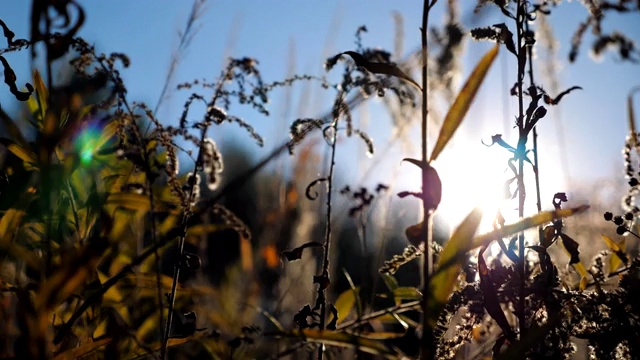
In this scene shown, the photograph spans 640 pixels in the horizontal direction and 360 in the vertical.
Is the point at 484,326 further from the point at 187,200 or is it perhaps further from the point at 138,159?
the point at 138,159

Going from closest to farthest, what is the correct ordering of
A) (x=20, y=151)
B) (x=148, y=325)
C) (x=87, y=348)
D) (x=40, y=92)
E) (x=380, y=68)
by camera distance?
(x=380, y=68) → (x=87, y=348) → (x=20, y=151) → (x=40, y=92) → (x=148, y=325)

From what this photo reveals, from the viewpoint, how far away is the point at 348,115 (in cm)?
138

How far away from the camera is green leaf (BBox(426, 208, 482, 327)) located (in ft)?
2.50

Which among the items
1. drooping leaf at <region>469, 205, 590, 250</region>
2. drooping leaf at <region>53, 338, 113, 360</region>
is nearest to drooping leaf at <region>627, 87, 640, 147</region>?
drooping leaf at <region>469, 205, 590, 250</region>

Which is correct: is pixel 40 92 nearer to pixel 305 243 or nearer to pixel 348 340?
pixel 305 243

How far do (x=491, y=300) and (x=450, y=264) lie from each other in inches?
6.9

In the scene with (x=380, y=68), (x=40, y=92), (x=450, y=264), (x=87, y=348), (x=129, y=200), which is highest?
(x=40, y=92)

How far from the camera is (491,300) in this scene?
90cm

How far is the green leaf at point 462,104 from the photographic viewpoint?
79 centimetres

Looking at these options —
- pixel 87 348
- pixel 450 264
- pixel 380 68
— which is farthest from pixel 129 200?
pixel 450 264

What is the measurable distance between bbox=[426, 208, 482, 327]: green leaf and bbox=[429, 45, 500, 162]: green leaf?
9 centimetres

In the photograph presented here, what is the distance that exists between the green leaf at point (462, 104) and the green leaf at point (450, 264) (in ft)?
0.31

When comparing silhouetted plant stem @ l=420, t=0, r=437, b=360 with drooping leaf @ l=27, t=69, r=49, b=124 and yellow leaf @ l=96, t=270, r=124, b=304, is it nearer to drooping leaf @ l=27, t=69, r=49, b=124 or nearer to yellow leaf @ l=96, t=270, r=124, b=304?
yellow leaf @ l=96, t=270, r=124, b=304

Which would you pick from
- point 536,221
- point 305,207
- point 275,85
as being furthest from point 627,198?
point 305,207
